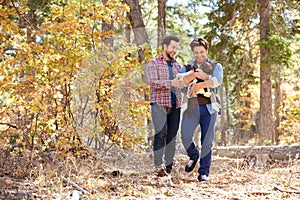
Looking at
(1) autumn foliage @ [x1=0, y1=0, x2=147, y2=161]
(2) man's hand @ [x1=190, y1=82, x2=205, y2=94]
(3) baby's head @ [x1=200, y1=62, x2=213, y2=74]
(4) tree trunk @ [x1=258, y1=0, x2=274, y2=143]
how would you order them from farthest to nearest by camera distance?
(4) tree trunk @ [x1=258, y1=0, x2=274, y2=143]
(1) autumn foliage @ [x1=0, y1=0, x2=147, y2=161]
(3) baby's head @ [x1=200, y1=62, x2=213, y2=74]
(2) man's hand @ [x1=190, y1=82, x2=205, y2=94]

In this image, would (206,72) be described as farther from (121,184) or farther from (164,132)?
(121,184)

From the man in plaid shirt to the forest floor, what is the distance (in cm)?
28

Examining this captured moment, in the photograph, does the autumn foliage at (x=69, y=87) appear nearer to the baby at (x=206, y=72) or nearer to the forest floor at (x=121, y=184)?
the forest floor at (x=121, y=184)

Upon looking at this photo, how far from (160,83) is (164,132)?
639 mm

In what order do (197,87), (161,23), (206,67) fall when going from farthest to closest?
(161,23) < (206,67) < (197,87)

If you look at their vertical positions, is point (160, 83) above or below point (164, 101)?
above

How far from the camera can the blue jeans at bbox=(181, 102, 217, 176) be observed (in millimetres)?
4922

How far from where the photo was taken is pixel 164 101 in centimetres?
503

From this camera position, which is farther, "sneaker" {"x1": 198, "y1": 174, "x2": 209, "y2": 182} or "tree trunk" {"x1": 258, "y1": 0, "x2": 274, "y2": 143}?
"tree trunk" {"x1": 258, "y1": 0, "x2": 274, "y2": 143}

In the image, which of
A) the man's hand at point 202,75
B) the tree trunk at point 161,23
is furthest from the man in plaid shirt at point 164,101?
the tree trunk at point 161,23

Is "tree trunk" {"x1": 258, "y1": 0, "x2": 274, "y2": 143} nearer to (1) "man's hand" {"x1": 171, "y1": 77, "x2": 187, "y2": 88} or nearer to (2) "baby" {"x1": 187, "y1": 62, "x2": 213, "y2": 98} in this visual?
(2) "baby" {"x1": 187, "y1": 62, "x2": 213, "y2": 98}

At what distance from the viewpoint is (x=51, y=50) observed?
525cm

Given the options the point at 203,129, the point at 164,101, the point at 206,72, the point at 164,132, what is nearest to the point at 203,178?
the point at 203,129

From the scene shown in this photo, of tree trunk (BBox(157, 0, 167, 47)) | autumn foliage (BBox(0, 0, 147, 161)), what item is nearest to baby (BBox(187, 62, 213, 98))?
autumn foliage (BBox(0, 0, 147, 161))
